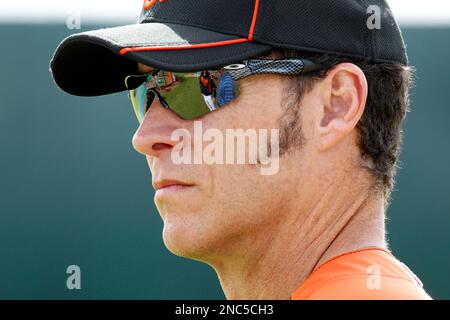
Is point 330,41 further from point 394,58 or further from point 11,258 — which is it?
point 11,258

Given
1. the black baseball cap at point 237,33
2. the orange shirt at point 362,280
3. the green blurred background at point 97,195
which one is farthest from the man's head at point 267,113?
the green blurred background at point 97,195

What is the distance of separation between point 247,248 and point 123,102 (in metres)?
4.20

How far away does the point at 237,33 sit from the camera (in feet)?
6.66

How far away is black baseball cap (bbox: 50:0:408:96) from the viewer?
1982mm

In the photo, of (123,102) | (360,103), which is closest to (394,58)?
(360,103)

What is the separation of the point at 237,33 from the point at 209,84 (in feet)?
0.51

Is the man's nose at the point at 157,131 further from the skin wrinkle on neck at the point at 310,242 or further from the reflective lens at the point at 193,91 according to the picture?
the skin wrinkle on neck at the point at 310,242

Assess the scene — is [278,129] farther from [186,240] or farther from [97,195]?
[97,195]

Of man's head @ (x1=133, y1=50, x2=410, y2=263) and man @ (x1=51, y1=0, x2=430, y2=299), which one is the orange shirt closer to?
man @ (x1=51, y1=0, x2=430, y2=299)

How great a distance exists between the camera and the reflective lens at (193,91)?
208 centimetres

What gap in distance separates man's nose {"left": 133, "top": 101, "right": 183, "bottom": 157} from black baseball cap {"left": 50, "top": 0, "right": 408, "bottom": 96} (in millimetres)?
229

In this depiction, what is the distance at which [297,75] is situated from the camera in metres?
2.07
